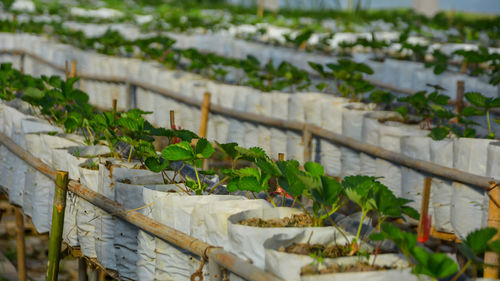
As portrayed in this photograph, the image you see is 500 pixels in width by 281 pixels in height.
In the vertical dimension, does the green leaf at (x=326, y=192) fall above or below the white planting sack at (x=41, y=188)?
above

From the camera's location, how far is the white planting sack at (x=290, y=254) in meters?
2.48

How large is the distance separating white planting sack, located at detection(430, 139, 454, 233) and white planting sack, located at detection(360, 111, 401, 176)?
20.6 inches

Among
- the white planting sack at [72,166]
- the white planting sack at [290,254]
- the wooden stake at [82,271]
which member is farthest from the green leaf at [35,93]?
the white planting sack at [290,254]

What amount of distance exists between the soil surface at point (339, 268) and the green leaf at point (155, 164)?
117 centimetres

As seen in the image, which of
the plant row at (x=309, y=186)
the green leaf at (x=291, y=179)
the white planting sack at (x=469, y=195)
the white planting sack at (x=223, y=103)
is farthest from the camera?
the white planting sack at (x=223, y=103)

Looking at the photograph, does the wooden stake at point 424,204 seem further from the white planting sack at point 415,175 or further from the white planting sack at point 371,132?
the white planting sack at point 371,132

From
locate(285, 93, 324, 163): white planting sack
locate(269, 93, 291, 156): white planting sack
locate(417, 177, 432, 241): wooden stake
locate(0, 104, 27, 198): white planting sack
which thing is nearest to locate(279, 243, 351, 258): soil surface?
locate(417, 177, 432, 241): wooden stake

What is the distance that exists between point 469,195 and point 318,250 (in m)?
2.01

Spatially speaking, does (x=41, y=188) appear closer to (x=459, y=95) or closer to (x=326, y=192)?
(x=326, y=192)

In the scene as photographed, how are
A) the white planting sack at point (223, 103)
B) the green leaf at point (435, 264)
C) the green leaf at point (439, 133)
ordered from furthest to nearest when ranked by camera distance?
the white planting sack at point (223, 103) < the green leaf at point (439, 133) < the green leaf at point (435, 264)

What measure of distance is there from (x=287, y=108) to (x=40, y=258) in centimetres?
233

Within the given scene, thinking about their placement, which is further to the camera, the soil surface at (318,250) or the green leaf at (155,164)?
the green leaf at (155,164)

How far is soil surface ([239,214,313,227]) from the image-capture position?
2803mm

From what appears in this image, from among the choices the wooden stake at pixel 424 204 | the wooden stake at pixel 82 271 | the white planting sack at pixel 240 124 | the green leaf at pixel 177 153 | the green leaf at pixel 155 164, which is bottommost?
the wooden stake at pixel 82 271
